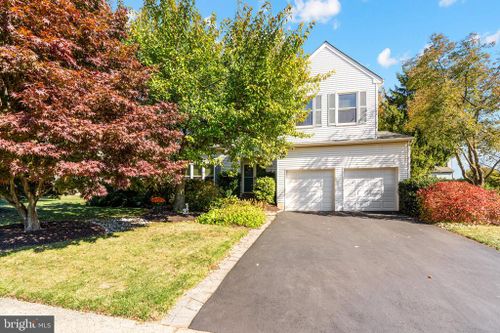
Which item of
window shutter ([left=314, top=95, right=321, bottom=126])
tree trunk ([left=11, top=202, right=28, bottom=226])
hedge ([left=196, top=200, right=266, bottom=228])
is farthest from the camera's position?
window shutter ([left=314, top=95, right=321, bottom=126])

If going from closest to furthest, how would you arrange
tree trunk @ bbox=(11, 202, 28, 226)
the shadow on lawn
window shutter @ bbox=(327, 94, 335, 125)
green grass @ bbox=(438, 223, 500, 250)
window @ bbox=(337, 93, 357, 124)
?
1. the shadow on lawn
2. green grass @ bbox=(438, 223, 500, 250)
3. tree trunk @ bbox=(11, 202, 28, 226)
4. window @ bbox=(337, 93, 357, 124)
5. window shutter @ bbox=(327, 94, 335, 125)

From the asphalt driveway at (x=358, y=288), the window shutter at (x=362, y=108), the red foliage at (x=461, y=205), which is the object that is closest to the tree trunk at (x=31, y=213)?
the asphalt driveway at (x=358, y=288)

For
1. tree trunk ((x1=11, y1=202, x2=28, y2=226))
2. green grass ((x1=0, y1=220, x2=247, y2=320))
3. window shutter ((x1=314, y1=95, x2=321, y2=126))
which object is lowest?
green grass ((x1=0, y1=220, x2=247, y2=320))

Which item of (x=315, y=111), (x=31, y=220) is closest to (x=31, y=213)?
(x=31, y=220)

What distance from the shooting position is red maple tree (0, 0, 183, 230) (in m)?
4.67

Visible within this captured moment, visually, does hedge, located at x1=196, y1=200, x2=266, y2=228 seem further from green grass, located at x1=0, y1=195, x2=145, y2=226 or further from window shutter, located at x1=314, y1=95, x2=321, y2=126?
window shutter, located at x1=314, y1=95, x2=321, y2=126

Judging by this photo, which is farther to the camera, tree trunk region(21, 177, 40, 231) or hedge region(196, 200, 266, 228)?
hedge region(196, 200, 266, 228)

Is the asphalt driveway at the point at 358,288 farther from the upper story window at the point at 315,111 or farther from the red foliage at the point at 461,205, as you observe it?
the upper story window at the point at 315,111

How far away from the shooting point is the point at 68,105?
5.02 m

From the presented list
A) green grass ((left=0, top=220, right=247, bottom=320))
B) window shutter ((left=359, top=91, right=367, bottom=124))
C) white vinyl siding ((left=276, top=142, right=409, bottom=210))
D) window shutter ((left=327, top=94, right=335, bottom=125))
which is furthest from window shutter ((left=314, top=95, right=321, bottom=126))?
green grass ((left=0, top=220, right=247, bottom=320))

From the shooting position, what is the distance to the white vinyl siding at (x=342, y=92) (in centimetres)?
1191

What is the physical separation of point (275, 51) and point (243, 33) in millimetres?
1313

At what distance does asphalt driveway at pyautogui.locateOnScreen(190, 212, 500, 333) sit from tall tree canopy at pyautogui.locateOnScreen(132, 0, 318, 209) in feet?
13.3

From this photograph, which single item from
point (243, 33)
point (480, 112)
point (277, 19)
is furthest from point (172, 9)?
point (480, 112)
